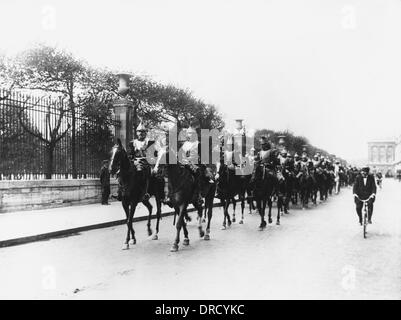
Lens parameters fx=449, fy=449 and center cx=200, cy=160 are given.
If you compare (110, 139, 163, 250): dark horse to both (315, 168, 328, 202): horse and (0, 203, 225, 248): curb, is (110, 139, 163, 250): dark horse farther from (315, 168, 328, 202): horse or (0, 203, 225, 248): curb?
(315, 168, 328, 202): horse

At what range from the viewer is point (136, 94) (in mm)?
34594

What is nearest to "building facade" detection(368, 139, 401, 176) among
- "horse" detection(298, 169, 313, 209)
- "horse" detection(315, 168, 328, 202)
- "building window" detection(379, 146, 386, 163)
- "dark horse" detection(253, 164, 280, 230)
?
"building window" detection(379, 146, 386, 163)

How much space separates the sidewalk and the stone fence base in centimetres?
29

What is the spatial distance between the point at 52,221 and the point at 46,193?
10.8ft

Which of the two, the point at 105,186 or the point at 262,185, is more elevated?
the point at 262,185

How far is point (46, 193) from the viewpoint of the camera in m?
14.6

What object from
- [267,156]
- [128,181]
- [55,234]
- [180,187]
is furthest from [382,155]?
[55,234]

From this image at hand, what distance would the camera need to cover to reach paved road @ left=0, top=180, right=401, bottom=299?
218 inches

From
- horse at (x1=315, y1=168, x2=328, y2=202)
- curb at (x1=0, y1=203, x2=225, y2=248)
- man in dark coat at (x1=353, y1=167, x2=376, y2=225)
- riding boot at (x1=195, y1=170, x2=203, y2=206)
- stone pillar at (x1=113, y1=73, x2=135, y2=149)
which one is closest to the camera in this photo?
curb at (x1=0, y1=203, x2=225, y2=248)

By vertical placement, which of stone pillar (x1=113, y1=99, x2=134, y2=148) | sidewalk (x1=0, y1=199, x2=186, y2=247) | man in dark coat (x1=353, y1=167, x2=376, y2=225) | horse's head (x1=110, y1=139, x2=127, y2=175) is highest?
stone pillar (x1=113, y1=99, x2=134, y2=148)

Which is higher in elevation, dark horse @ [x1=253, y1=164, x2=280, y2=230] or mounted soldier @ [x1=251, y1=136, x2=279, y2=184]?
mounted soldier @ [x1=251, y1=136, x2=279, y2=184]

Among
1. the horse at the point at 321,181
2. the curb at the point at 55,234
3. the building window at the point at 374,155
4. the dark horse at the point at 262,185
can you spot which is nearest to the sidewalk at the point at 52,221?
the curb at the point at 55,234

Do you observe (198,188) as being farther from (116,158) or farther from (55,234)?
(55,234)

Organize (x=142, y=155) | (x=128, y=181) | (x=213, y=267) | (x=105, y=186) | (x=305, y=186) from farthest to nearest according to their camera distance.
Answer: (x=305, y=186), (x=105, y=186), (x=142, y=155), (x=128, y=181), (x=213, y=267)
